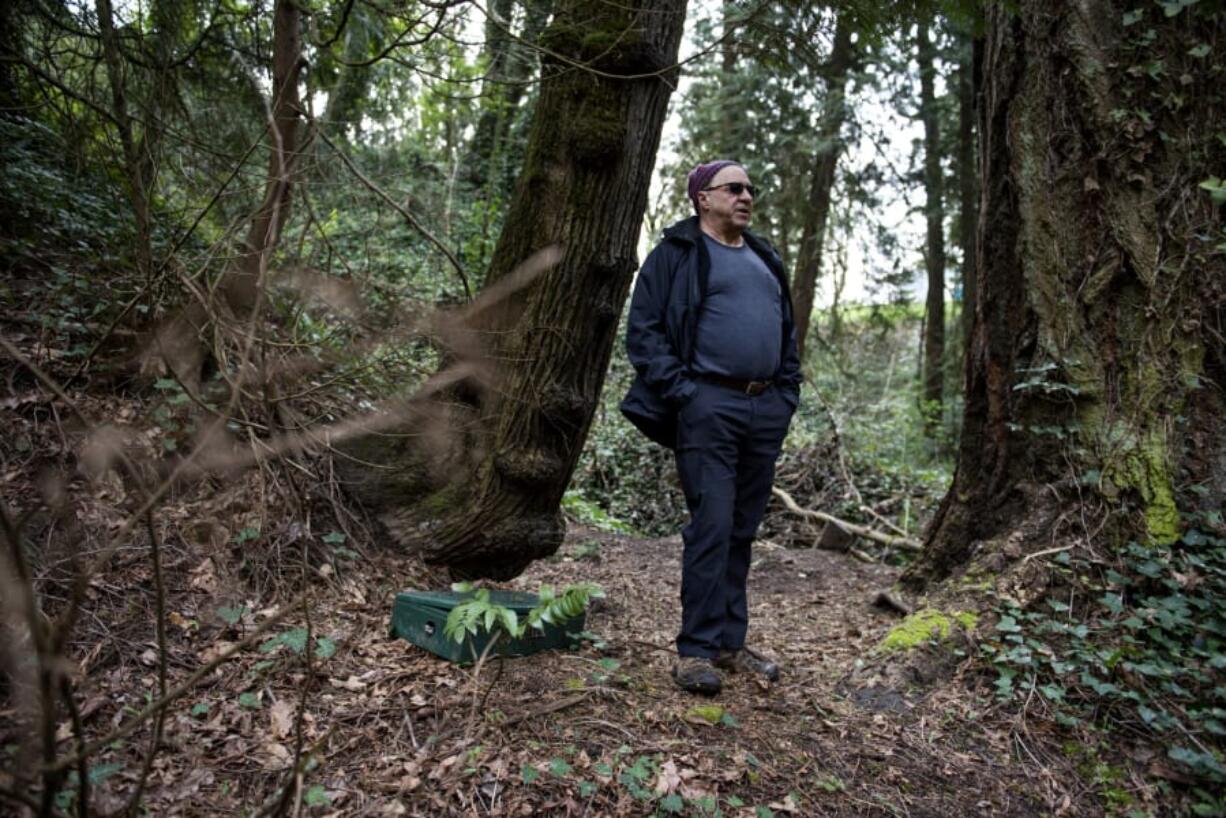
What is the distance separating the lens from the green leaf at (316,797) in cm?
225

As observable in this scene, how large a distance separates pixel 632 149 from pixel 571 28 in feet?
2.05

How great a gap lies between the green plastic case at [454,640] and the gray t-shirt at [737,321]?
1.27 meters

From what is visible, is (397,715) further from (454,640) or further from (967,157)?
(967,157)

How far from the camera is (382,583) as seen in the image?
3656mm

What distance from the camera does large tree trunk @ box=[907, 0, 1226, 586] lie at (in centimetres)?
355

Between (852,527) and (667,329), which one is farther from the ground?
(667,329)

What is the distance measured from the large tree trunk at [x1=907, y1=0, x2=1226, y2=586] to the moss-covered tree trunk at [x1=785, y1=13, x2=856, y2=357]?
25.2 feet

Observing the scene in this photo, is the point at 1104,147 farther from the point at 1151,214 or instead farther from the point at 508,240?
the point at 508,240

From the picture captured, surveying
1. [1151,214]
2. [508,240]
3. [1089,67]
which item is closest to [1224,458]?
[1151,214]

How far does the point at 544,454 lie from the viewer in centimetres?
380

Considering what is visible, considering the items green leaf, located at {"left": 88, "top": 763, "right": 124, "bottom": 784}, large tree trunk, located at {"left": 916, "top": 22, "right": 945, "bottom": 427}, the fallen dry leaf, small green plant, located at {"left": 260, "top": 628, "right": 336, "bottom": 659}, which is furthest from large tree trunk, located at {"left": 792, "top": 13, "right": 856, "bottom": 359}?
green leaf, located at {"left": 88, "top": 763, "right": 124, "bottom": 784}

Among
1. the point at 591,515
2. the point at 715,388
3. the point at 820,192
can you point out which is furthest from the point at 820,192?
the point at 715,388

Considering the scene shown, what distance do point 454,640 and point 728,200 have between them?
223cm

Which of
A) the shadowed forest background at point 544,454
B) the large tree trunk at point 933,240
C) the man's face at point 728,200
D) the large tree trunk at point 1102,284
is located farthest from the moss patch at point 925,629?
the large tree trunk at point 933,240
